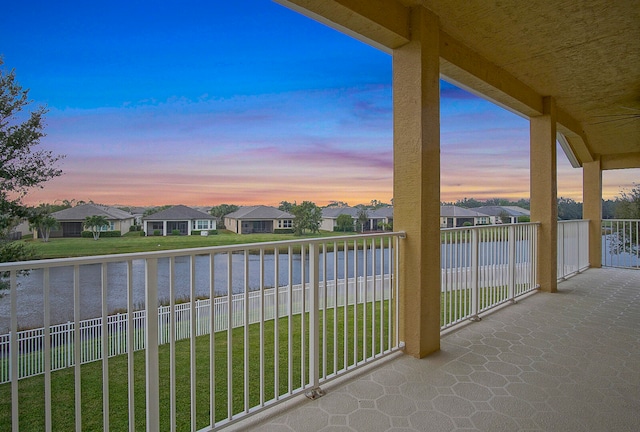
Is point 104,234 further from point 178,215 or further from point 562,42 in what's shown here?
point 562,42

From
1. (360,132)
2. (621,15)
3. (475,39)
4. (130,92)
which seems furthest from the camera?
(360,132)

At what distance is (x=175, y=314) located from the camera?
1809 millimetres

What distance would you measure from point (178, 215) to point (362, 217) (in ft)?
5.63

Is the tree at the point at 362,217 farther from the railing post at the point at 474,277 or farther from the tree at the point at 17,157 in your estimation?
the tree at the point at 17,157

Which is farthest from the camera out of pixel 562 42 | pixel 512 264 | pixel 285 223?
pixel 512 264

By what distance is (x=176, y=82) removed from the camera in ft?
15.8

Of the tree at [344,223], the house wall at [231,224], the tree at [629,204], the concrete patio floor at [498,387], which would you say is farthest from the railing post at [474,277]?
the tree at [629,204]

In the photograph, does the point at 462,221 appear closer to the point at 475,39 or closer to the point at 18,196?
the point at 475,39

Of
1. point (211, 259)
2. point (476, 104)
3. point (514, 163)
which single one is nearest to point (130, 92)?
point (211, 259)

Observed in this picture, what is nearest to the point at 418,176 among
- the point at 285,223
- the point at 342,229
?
the point at 342,229

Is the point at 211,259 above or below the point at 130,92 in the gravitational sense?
below

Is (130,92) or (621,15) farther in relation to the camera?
(130,92)

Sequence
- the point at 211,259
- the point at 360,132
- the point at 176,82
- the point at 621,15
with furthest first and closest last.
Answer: the point at 360,132, the point at 176,82, the point at 621,15, the point at 211,259

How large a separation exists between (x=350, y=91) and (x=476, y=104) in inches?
134
